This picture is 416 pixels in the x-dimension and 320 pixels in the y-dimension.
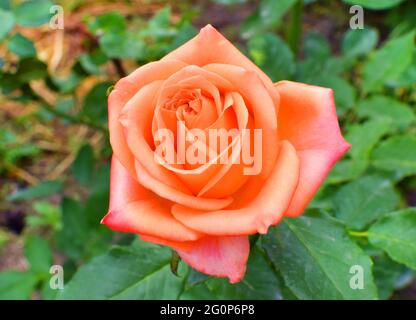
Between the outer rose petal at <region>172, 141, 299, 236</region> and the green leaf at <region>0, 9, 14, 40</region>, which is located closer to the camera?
the outer rose petal at <region>172, 141, 299, 236</region>

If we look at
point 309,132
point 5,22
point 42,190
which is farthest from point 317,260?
point 42,190

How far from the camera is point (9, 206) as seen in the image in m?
1.89

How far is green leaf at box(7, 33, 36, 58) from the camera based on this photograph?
110 centimetres

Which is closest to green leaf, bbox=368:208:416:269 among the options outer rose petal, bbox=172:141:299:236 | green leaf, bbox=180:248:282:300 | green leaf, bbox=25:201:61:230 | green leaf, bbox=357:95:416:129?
green leaf, bbox=180:248:282:300

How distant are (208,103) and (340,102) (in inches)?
31.7

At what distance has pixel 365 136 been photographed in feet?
3.94

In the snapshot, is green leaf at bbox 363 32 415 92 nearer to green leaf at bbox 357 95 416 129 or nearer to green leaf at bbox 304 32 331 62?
green leaf at bbox 357 95 416 129

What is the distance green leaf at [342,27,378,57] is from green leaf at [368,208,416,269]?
29.5 inches

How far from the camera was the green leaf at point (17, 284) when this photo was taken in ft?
4.10

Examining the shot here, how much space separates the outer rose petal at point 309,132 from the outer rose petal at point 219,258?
0.21ft

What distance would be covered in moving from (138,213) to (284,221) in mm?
226

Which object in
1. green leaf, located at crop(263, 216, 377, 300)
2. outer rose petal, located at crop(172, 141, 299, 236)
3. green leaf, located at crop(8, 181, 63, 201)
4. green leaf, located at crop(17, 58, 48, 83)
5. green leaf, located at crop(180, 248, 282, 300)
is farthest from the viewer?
green leaf, located at crop(8, 181, 63, 201)

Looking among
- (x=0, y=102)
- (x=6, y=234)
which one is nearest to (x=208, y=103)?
(x=6, y=234)

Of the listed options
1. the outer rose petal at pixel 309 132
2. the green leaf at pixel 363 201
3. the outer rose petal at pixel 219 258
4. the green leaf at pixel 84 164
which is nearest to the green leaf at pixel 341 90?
the green leaf at pixel 363 201
